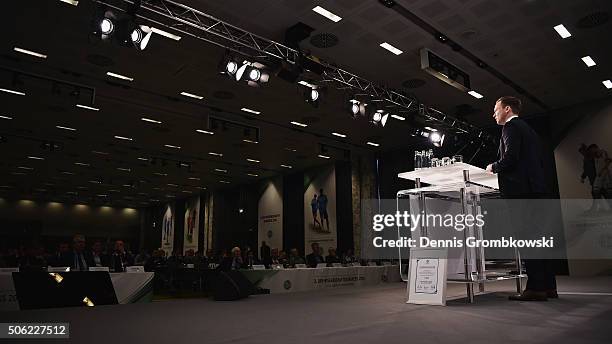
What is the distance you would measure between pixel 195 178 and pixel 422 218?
14848 mm

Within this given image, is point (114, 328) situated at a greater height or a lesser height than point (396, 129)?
lesser

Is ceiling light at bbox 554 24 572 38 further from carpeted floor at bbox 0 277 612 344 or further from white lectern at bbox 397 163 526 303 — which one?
carpeted floor at bbox 0 277 612 344

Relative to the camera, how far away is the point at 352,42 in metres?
6.96

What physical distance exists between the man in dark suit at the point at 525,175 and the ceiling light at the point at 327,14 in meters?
3.60

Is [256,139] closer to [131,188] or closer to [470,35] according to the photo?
[470,35]

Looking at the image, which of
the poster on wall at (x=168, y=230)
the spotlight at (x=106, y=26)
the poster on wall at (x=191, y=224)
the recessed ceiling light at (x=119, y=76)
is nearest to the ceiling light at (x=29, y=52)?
the recessed ceiling light at (x=119, y=76)

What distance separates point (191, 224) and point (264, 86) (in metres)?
16.5

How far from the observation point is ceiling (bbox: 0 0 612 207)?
616cm

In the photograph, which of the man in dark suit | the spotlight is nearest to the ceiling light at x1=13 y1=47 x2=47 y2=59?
the spotlight

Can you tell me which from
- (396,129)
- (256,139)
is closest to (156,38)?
(256,139)

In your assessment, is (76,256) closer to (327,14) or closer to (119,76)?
(119,76)

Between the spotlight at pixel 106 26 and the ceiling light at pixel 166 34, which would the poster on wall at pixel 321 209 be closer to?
the ceiling light at pixel 166 34

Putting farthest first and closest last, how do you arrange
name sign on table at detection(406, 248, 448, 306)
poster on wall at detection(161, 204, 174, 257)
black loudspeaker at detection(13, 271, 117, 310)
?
poster on wall at detection(161, 204, 174, 257) → black loudspeaker at detection(13, 271, 117, 310) → name sign on table at detection(406, 248, 448, 306)

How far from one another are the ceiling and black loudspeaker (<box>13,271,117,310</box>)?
300 centimetres
